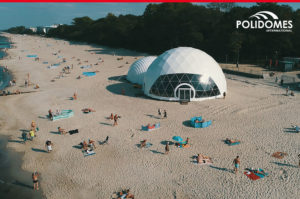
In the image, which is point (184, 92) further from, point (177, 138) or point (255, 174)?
point (255, 174)

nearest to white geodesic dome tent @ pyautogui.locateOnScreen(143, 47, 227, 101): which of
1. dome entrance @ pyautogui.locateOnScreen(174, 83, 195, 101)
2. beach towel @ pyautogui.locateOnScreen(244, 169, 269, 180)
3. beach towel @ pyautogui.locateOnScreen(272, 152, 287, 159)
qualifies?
dome entrance @ pyautogui.locateOnScreen(174, 83, 195, 101)

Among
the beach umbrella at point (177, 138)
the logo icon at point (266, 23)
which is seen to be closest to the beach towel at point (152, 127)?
the beach umbrella at point (177, 138)

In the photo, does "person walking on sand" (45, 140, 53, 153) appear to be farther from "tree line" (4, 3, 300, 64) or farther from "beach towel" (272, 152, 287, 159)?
"tree line" (4, 3, 300, 64)

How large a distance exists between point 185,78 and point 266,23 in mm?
35876

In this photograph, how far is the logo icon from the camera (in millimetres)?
48406

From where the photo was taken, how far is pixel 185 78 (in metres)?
26.6

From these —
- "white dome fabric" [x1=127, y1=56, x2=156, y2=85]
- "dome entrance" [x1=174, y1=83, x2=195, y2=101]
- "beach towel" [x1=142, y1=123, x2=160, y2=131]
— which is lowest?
"beach towel" [x1=142, y1=123, x2=160, y2=131]

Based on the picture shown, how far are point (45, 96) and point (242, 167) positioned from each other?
91.1ft

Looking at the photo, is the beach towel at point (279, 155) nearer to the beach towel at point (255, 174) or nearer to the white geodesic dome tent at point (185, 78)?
the beach towel at point (255, 174)

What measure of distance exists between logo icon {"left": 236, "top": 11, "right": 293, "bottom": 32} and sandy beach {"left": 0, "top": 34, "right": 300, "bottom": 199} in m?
24.5

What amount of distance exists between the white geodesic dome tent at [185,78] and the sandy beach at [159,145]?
43.8 inches

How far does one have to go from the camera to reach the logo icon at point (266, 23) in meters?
48.4

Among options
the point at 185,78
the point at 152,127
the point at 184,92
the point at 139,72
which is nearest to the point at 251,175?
the point at 152,127

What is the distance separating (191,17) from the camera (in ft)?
214
